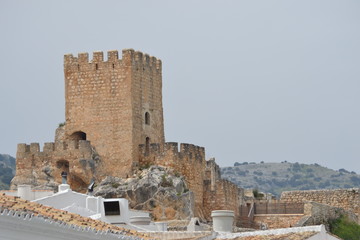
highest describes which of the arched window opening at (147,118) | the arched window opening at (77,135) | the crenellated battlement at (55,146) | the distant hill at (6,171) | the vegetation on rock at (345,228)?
the distant hill at (6,171)

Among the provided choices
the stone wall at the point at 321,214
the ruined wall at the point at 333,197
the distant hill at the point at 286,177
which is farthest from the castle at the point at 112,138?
the distant hill at the point at 286,177

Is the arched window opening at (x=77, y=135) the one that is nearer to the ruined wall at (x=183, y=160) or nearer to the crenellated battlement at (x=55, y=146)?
the crenellated battlement at (x=55, y=146)

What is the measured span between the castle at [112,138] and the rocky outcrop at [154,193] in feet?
3.45

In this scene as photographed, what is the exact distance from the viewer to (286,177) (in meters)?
170

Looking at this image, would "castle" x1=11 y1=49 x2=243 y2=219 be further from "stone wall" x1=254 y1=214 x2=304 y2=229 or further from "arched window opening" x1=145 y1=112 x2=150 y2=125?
Answer: "stone wall" x1=254 y1=214 x2=304 y2=229

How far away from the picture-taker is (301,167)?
563 ft

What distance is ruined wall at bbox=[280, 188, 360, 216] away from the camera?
2625 inches

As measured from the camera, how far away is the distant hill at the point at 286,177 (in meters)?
159

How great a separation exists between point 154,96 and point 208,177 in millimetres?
4122

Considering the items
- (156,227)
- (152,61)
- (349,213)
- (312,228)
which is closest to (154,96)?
(152,61)

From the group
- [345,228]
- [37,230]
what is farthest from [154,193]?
[37,230]

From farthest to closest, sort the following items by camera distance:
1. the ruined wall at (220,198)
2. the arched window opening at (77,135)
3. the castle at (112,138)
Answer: the ruined wall at (220,198), the arched window opening at (77,135), the castle at (112,138)

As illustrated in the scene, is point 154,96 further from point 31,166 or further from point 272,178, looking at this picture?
point 272,178

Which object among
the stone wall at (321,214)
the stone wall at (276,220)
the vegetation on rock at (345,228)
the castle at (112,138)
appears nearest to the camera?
the castle at (112,138)
